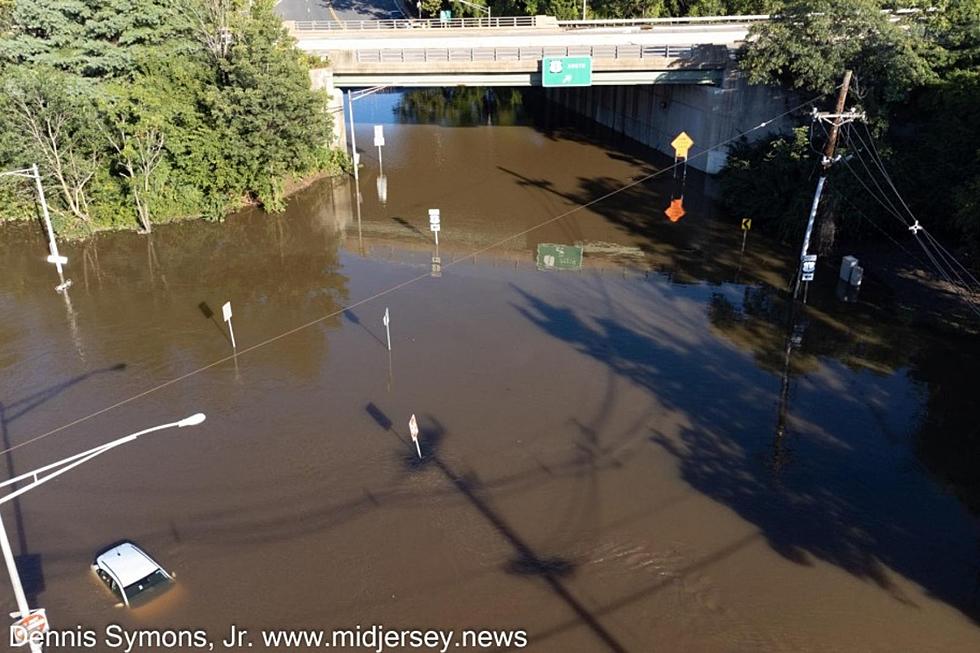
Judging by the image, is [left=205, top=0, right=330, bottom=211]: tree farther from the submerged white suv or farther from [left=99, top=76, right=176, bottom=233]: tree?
the submerged white suv

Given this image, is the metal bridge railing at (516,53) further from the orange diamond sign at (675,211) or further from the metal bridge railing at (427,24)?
the orange diamond sign at (675,211)

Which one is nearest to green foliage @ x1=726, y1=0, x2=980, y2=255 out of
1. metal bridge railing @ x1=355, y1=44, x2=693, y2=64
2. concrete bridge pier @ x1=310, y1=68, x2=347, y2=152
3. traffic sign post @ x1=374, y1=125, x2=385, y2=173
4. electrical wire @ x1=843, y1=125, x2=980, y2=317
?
electrical wire @ x1=843, y1=125, x2=980, y2=317

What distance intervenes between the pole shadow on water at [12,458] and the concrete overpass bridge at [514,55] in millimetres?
25419

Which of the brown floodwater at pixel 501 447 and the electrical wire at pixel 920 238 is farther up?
the electrical wire at pixel 920 238

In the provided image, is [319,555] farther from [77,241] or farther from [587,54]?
[587,54]

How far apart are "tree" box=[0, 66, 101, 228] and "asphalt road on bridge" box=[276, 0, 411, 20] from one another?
4365cm

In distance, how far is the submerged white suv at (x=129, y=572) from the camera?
1249 centimetres

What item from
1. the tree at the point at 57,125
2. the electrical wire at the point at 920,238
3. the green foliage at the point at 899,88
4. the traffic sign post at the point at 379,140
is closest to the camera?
the electrical wire at the point at 920,238

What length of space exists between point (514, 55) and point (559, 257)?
1669 centimetres

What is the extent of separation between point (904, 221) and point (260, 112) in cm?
2708

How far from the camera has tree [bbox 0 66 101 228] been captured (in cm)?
2817

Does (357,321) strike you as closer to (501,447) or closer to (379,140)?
(501,447)

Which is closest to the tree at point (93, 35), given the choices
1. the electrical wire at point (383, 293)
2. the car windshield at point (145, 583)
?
the electrical wire at point (383, 293)

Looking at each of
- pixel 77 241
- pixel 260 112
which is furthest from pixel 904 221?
pixel 77 241
